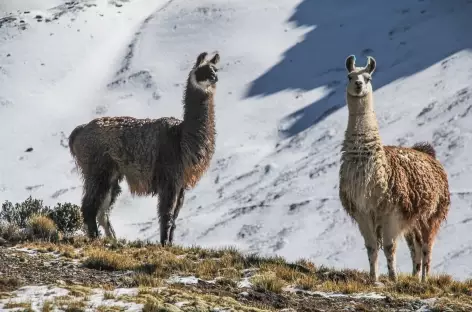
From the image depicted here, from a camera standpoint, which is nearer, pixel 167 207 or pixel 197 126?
pixel 167 207

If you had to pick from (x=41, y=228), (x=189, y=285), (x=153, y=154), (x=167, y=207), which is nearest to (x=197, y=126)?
(x=153, y=154)

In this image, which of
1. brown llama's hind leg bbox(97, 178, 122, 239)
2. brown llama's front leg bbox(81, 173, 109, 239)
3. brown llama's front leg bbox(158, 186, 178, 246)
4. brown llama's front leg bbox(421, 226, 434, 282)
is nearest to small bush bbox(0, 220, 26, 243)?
brown llama's front leg bbox(81, 173, 109, 239)

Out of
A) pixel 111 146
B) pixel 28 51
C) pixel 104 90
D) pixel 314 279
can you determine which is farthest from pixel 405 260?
pixel 28 51

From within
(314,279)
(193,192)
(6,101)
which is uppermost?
(314,279)

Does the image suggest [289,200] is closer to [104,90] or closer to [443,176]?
[104,90]

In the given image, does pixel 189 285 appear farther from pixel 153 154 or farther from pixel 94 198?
pixel 94 198

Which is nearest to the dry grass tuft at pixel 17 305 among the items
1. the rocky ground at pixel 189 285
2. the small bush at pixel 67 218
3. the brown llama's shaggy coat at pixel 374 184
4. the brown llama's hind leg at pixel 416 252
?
the rocky ground at pixel 189 285

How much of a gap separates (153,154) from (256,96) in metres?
35.4

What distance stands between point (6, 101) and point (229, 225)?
2009 cm

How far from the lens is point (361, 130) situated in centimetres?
1117

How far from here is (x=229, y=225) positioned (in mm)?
36281

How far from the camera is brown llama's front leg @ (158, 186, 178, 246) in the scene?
13.9 meters

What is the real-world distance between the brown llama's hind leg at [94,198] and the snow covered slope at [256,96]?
16.3 metres

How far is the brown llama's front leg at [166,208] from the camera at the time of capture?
1393 cm
